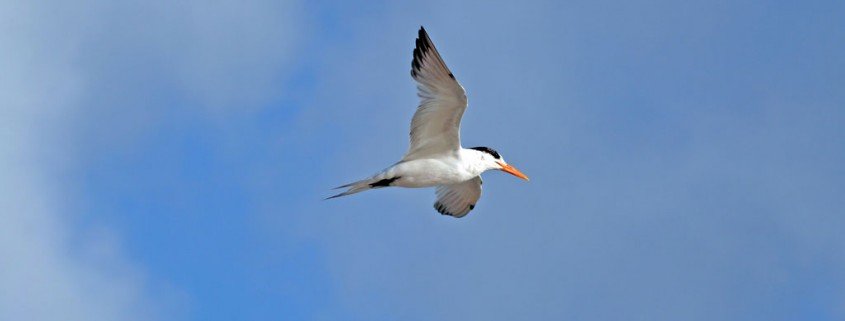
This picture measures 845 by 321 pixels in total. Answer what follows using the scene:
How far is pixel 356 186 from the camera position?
19.3 metres

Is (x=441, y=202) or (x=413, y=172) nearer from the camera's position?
(x=413, y=172)

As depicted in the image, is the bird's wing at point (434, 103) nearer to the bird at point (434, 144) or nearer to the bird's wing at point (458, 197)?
the bird at point (434, 144)

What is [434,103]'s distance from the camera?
18.7m

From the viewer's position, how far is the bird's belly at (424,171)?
19.4 metres

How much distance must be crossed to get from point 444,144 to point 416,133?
0.40 m

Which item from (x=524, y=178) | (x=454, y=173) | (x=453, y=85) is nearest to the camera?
(x=453, y=85)

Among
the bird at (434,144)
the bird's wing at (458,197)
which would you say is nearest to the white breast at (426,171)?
the bird at (434,144)

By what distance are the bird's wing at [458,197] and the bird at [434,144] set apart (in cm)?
32

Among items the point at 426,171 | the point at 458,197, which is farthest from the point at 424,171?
the point at 458,197

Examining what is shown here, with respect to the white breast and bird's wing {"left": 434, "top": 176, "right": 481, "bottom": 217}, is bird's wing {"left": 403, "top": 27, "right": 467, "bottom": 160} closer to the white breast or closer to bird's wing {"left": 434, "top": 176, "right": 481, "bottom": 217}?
the white breast

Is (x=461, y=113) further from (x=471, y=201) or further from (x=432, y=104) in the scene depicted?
(x=471, y=201)

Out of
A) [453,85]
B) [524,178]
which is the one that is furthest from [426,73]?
[524,178]

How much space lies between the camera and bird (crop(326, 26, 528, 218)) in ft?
60.5

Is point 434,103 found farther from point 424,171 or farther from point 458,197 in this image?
point 458,197
